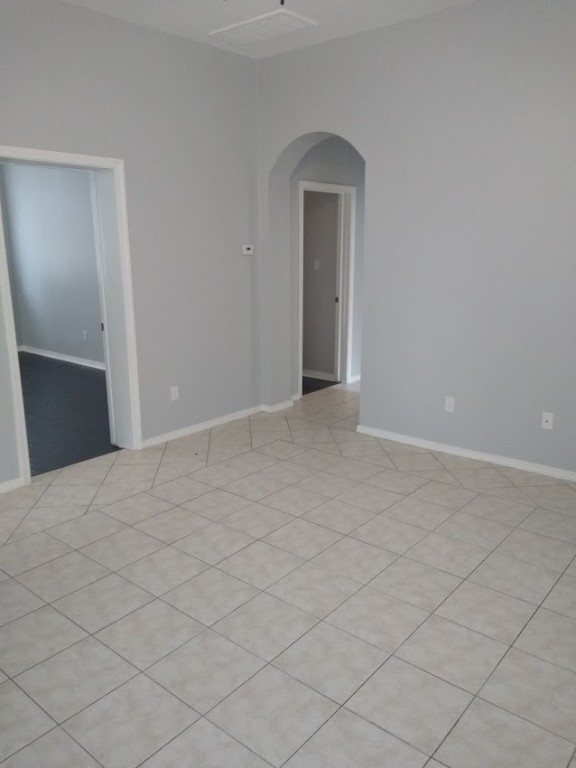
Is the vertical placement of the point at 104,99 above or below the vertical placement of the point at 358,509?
above

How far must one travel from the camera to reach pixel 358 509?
3.46m

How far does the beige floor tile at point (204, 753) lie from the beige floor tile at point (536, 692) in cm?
85

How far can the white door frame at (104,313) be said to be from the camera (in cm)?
354

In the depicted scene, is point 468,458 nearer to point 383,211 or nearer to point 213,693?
point 383,211

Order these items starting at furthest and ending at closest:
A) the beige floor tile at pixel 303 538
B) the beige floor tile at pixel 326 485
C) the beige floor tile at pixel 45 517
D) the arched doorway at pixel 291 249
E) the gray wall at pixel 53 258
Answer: the gray wall at pixel 53 258 < the arched doorway at pixel 291 249 < the beige floor tile at pixel 326 485 < the beige floor tile at pixel 45 517 < the beige floor tile at pixel 303 538

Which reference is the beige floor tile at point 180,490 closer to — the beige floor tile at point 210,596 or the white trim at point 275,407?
the beige floor tile at point 210,596

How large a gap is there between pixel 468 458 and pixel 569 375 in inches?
36.5

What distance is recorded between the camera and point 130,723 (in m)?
1.92

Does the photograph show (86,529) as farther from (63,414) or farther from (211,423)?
(63,414)

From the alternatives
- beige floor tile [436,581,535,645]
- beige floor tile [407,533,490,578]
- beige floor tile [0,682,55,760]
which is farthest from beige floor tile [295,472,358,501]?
beige floor tile [0,682,55,760]

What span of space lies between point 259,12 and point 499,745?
4.05 m

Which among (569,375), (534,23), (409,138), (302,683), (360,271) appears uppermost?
(534,23)

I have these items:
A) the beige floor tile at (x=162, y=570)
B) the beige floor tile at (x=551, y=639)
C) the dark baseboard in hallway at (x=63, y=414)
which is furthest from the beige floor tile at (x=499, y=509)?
the dark baseboard in hallway at (x=63, y=414)

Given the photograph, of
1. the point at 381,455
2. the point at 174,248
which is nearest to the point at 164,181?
the point at 174,248
